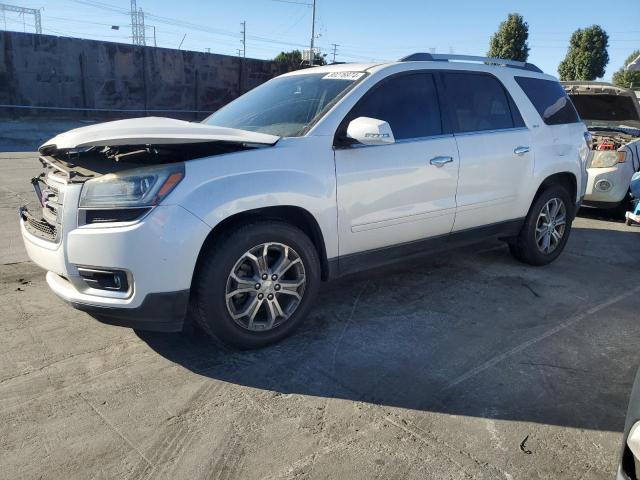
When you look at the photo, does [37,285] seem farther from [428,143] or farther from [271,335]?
[428,143]

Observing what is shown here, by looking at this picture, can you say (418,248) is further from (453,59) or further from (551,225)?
(551,225)

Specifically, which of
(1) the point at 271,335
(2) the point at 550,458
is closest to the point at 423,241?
(1) the point at 271,335

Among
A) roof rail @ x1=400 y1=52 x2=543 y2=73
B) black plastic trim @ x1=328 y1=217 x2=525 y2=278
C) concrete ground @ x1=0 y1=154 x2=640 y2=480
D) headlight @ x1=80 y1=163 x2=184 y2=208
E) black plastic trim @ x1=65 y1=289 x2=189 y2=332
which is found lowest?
concrete ground @ x1=0 y1=154 x2=640 y2=480

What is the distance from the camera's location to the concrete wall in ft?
59.8

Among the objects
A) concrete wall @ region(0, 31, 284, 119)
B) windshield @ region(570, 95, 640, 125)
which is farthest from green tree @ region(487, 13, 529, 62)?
windshield @ region(570, 95, 640, 125)

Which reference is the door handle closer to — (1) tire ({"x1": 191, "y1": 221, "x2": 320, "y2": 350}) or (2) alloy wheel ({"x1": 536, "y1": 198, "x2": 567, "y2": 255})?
(1) tire ({"x1": 191, "y1": 221, "x2": 320, "y2": 350})

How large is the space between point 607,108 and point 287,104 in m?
6.57

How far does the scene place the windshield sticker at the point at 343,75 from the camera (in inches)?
153

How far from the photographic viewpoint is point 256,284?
10.8 feet

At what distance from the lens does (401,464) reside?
95.1 inches

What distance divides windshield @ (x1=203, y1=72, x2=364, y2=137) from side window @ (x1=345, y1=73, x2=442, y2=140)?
0.64 ft

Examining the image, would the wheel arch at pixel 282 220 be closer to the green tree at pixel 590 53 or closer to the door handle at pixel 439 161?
the door handle at pixel 439 161

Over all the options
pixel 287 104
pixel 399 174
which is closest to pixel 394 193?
pixel 399 174

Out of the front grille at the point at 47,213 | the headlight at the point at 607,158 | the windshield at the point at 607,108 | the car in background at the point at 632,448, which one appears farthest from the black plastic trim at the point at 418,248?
the windshield at the point at 607,108
